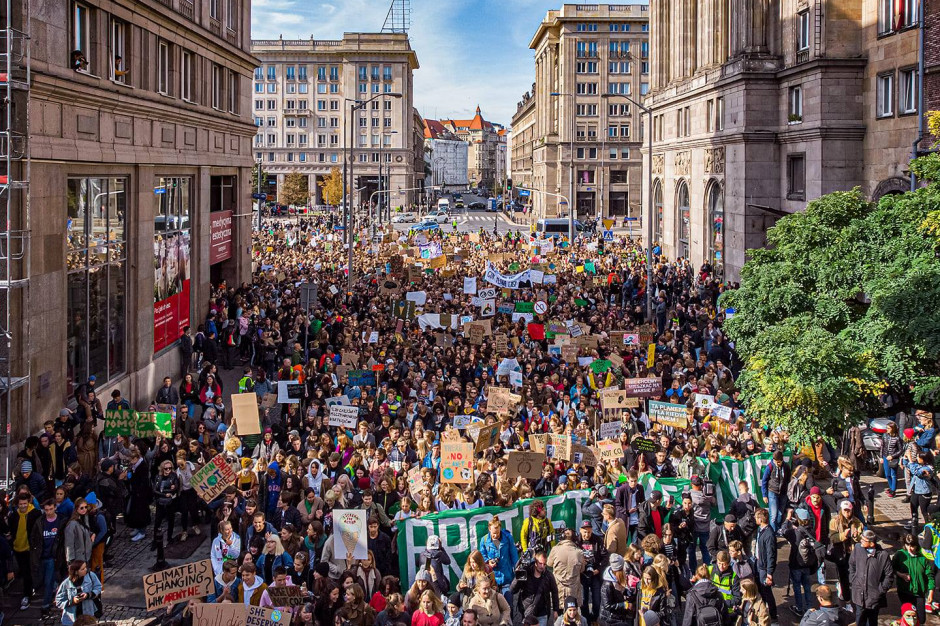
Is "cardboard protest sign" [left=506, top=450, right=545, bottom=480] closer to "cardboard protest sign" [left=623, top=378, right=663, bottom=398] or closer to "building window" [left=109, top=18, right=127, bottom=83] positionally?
"cardboard protest sign" [left=623, top=378, right=663, bottom=398]

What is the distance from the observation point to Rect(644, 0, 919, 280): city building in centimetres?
3516

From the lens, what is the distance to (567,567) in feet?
39.5

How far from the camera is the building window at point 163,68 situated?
86.9ft

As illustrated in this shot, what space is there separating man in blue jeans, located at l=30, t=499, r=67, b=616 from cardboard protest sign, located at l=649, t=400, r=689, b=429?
10.8 m

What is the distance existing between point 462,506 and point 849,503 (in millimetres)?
5247

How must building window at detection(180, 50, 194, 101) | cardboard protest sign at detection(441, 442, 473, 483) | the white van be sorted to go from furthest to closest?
the white van
building window at detection(180, 50, 194, 101)
cardboard protest sign at detection(441, 442, 473, 483)

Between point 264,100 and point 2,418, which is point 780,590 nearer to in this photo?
point 2,418

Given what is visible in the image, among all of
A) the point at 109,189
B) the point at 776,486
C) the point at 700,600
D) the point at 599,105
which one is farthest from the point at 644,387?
the point at 599,105

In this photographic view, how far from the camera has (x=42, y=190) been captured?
18766mm

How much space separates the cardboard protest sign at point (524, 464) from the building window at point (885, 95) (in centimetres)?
2567

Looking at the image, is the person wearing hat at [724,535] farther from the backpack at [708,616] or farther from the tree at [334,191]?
the tree at [334,191]

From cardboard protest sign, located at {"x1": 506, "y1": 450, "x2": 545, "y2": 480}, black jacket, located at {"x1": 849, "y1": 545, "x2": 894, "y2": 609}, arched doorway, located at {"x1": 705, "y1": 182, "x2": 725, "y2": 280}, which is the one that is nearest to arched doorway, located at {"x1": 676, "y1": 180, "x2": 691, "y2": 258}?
arched doorway, located at {"x1": 705, "y1": 182, "x2": 725, "y2": 280}

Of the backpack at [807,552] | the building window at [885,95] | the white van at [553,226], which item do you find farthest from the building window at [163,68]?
the white van at [553,226]

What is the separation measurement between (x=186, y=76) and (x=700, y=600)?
940 inches
